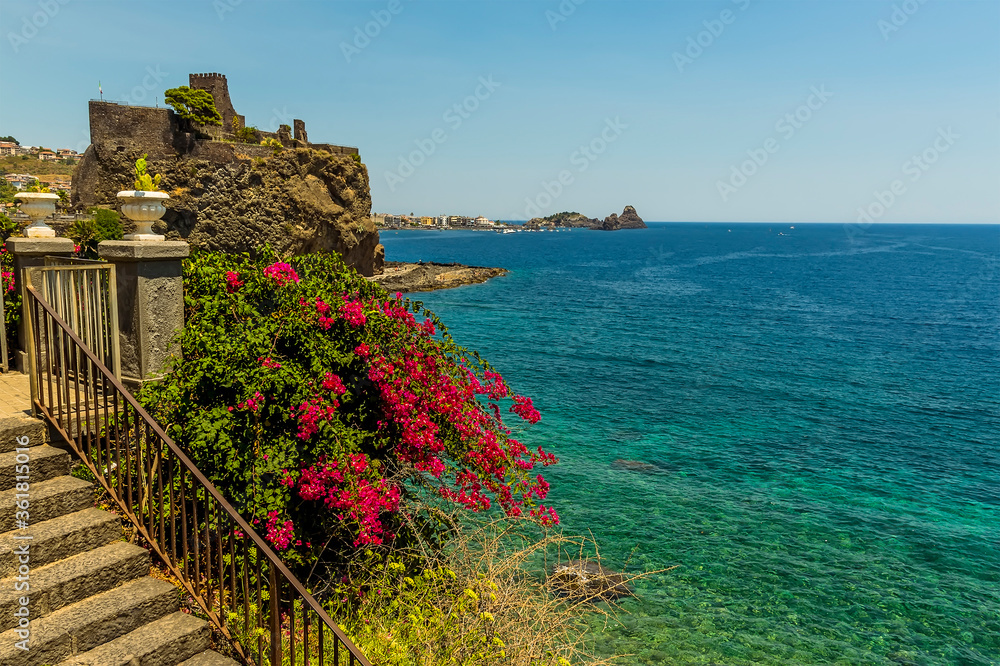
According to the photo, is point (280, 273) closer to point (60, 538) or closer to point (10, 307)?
point (60, 538)

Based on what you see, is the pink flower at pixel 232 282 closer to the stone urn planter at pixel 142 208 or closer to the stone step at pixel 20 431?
the stone urn planter at pixel 142 208

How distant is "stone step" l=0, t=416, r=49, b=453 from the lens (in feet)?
18.9

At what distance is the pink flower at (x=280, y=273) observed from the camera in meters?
7.55

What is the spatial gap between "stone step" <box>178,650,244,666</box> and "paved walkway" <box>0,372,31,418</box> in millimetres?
3173

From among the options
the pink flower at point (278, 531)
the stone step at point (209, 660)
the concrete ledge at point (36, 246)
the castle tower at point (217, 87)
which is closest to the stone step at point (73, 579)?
the stone step at point (209, 660)

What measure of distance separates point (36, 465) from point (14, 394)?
1856 mm

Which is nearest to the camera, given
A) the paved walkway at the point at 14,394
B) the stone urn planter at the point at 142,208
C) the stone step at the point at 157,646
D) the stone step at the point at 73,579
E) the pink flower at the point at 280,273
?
the stone step at the point at 157,646

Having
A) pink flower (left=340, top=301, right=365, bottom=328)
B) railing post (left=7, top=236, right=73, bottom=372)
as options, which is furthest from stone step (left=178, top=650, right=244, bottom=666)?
railing post (left=7, top=236, right=73, bottom=372)

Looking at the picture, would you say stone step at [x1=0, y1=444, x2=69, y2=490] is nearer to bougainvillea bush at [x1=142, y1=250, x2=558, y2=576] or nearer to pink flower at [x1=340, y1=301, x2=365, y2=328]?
bougainvillea bush at [x1=142, y1=250, x2=558, y2=576]

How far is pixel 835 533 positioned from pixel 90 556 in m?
15.7

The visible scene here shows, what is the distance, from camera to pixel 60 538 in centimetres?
514

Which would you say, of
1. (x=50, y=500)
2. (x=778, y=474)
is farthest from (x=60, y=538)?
(x=778, y=474)

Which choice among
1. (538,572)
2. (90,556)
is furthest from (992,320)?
(90,556)

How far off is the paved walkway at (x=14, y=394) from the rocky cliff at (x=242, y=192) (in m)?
32.7
